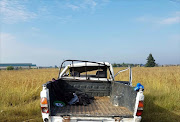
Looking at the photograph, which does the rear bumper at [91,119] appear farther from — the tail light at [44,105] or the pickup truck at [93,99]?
the tail light at [44,105]

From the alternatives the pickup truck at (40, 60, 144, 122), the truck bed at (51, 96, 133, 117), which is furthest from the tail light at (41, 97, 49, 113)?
the truck bed at (51, 96, 133, 117)

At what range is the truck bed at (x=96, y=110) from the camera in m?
3.53

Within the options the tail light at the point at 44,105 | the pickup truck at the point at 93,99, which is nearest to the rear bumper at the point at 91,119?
the pickup truck at the point at 93,99

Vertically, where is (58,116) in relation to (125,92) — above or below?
below

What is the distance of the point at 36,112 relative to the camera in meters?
5.88

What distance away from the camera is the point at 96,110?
13.1 feet

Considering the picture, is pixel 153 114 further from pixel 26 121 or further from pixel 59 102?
pixel 26 121

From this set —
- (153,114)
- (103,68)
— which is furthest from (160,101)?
(103,68)

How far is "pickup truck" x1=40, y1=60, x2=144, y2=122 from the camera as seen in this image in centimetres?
345

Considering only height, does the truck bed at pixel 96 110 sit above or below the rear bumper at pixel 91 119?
above

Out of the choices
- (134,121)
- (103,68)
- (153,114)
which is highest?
(103,68)

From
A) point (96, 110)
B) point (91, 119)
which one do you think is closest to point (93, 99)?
point (96, 110)

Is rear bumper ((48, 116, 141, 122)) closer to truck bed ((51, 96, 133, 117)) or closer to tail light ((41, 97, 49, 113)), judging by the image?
truck bed ((51, 96, 133, 117))

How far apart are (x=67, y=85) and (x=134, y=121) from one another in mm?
2685
